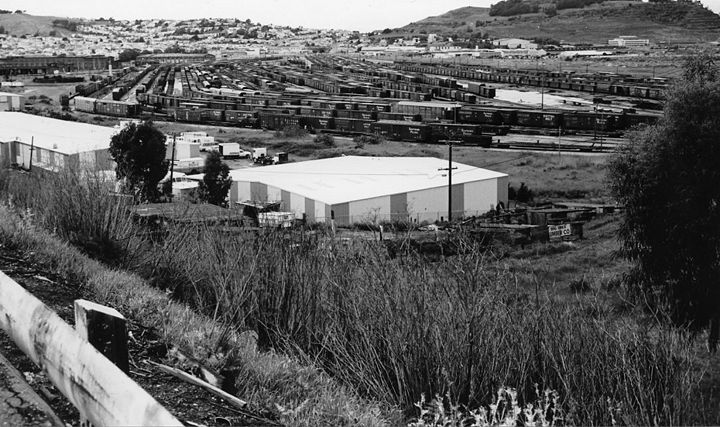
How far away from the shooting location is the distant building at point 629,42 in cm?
10356

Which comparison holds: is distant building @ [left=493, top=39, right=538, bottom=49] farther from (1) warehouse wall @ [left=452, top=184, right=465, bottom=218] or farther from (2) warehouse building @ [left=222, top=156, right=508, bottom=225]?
(1) warehouse wall @ [left=452, top=184, right=465, bottom=218]

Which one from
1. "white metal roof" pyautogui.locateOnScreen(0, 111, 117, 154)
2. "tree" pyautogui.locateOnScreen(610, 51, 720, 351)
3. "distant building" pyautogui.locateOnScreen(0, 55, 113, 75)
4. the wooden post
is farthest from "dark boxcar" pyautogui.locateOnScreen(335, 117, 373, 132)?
"distant building" pyautogui.locateOnScreen(0, 55, 113, 75)

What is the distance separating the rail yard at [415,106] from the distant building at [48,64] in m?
13.2

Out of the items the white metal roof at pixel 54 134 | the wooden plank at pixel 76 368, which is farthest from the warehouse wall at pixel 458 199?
the wooden plank at pixel 76 368

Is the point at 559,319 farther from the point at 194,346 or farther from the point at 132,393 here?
the point at 132,393

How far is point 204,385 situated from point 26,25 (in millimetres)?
194749

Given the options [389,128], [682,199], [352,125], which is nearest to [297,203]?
[682,199]

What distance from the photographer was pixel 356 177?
897 inches

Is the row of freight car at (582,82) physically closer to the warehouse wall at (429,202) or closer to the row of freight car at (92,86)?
the row of freight car at (92,86)

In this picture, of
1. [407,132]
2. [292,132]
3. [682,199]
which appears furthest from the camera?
[292,132]

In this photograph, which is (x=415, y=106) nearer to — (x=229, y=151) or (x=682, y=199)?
(x=229, y=151)

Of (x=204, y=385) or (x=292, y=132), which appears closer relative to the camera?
(x=204, y=385)

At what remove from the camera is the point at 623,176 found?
914cm

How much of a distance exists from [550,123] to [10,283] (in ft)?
130
